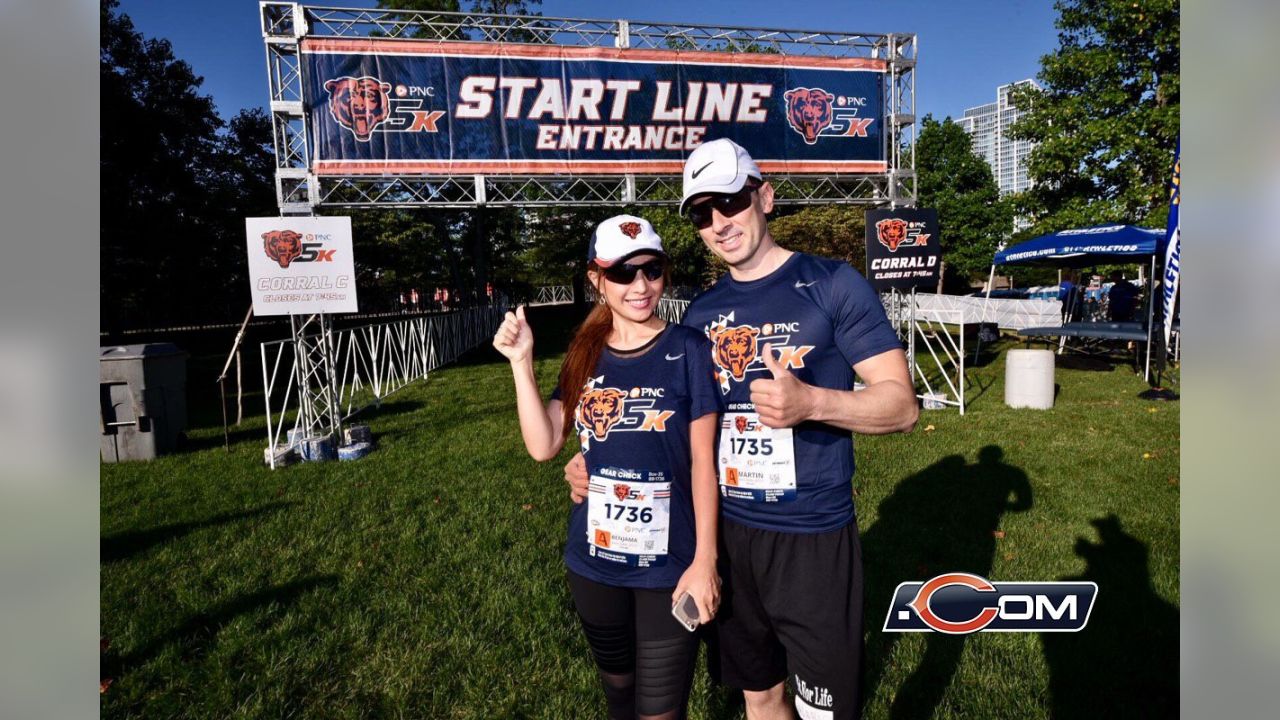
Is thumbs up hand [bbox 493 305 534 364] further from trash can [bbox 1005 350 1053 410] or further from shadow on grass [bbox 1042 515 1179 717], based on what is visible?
trash can [bbox 1005 350 1053 410]

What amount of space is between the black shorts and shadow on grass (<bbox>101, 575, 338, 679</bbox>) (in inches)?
128

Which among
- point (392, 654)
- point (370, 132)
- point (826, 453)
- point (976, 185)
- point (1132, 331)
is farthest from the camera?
point (976, 185)

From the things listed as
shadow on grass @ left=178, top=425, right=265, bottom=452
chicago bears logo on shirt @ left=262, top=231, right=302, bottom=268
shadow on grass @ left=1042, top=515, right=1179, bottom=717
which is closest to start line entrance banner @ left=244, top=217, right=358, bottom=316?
chicago bears logo on shirt @ left=262, top=231, right=302, bottom=268

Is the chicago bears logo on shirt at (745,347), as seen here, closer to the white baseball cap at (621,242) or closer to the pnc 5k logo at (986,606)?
the white baseball cap at (621,242)

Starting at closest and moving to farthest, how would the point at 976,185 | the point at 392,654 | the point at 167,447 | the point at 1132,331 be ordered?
the point at 392,654
the point at 167,447
the point at 1132,331
the point at 976,185

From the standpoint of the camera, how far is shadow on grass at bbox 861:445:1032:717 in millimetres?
3164

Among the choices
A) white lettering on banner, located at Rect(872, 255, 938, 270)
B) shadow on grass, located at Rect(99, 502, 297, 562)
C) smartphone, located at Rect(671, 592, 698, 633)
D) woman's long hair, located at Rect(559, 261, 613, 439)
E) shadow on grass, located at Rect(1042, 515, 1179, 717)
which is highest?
white lettering on banner, located at Rect(872, 255, 938, 270)

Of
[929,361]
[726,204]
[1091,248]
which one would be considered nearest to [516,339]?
[726,204]

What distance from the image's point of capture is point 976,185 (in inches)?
1501
